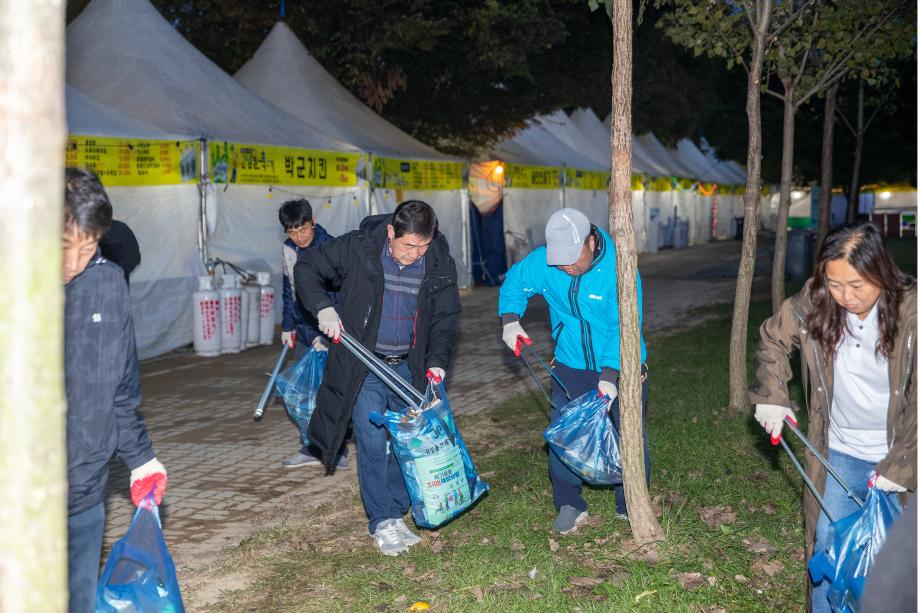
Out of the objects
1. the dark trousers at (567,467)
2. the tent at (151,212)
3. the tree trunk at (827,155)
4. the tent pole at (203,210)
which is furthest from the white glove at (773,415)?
the tree trunk at (827,155)

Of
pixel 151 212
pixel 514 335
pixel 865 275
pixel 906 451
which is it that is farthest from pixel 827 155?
pixel 906 451

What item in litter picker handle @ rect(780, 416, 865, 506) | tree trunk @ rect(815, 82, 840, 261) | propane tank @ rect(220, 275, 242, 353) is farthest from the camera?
tree trunk @ rect(815, 82, 840, 261)

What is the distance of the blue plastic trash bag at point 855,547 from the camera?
3.18 metres

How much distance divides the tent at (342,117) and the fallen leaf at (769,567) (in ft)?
38.2

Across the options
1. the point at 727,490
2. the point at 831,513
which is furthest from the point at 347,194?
the point at 831,513

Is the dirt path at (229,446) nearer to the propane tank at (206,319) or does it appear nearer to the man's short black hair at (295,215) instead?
the propane tank at (206,319)

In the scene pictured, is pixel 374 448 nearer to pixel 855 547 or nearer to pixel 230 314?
pixel 855 547

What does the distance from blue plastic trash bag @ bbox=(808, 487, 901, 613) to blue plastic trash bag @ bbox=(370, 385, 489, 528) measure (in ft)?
6.38

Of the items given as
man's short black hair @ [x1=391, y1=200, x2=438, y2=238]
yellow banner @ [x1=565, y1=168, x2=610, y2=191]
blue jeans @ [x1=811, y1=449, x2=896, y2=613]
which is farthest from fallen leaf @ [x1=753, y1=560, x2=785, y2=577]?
yellow banner @ [x1=565, y1=168, x2=610, y2=191]

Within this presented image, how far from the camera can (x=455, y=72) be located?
20.7m

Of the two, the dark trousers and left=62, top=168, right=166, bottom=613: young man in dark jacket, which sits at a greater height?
left=62, top=168, right=166, bottom=613: young man in dark jacket

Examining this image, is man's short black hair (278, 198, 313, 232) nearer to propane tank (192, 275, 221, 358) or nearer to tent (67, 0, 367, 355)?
propane tank (192, 275, 221, 358)

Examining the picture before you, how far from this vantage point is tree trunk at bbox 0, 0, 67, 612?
Result: 1.70m

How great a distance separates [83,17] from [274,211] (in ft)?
12.4
